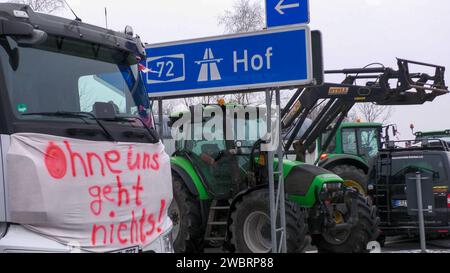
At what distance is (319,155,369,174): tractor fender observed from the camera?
13.7 m

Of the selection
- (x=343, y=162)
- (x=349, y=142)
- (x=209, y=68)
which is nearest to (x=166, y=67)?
(x=209, y=68)

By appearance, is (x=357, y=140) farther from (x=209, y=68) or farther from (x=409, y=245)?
(x=209, y=68)

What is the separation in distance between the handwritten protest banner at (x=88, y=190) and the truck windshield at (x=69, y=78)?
0.34 metres

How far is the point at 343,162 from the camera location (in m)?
Answer: 14.0

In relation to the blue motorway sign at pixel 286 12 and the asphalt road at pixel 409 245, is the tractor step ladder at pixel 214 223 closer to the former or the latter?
the blue motorway sign at pixel 286 12

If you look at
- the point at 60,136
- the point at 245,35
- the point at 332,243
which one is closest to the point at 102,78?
the point at 60,136

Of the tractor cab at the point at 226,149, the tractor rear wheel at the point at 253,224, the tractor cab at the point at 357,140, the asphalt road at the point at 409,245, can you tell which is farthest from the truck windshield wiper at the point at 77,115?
the tractor cab at the point at 357,140

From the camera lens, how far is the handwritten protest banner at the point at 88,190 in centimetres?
389

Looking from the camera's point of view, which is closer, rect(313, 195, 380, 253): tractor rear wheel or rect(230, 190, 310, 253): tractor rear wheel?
rect(230, 190, 310, 253): tractor rear wheel

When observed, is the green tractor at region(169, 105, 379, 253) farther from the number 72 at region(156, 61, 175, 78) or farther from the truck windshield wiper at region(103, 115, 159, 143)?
the truck windshield wiper at region(103, 115, 159, 143)

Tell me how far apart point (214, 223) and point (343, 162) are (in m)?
6.11

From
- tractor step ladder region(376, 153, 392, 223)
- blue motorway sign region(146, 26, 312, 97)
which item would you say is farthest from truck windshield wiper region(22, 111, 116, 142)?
tractor step ladder region(376, 153, 392, 223)

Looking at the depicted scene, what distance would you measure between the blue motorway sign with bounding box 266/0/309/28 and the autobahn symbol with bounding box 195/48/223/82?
799 millimetres
